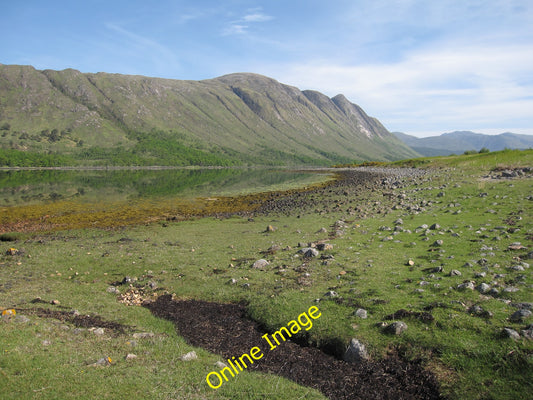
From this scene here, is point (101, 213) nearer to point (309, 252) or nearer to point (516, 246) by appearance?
point (309, 252)

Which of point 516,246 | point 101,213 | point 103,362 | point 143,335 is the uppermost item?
point 516,246

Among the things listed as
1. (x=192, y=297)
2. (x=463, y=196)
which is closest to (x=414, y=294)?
(x=192, y=297)

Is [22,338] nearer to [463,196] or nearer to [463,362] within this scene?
[463,362]

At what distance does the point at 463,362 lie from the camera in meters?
7.60

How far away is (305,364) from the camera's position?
888 cm

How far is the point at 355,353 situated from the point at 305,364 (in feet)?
4.80

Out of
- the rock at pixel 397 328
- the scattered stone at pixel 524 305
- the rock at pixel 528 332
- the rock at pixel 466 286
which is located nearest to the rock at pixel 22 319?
the rock at pixel 397 328

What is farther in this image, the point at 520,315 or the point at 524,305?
the point at 524,305

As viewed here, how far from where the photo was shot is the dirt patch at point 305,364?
7602mm

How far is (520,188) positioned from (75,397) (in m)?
35.1

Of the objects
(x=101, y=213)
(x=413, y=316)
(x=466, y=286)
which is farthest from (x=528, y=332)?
(x=101, y=213)

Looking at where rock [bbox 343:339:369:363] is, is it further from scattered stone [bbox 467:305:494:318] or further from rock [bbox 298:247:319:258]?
rock [bbox 298:247:319:258]

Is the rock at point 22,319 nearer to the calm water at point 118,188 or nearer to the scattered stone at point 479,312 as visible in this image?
the scattered stone at point 479,312

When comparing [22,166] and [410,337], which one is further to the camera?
[22,166]
